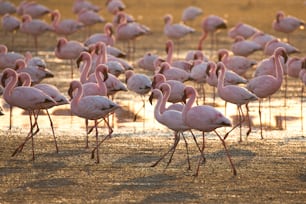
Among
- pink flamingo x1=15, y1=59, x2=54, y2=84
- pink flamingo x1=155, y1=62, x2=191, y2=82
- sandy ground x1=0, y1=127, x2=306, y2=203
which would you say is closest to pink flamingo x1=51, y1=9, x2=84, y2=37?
pink flamingo x1=15, y1=59, x2=54, y2=84

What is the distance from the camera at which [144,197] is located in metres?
11.5

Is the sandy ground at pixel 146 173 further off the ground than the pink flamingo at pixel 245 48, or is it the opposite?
the pink flamingo at pixel 245 48

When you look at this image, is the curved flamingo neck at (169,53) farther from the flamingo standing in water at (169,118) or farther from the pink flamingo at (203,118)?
the pink flamingo at (203,118)

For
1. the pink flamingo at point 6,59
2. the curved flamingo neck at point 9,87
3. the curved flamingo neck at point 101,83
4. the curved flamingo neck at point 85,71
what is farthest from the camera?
the pink flamingo at point 6,59

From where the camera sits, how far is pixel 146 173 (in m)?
12.9

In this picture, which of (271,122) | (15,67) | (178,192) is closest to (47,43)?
(15,67)

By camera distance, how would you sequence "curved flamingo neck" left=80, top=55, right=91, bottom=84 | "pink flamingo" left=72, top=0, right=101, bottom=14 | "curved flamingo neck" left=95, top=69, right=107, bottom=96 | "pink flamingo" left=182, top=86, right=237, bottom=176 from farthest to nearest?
1. "pink flamingo" left=72, top=0, right=101, bottom=14
2. "curved flamingo neck" left=80, top=55, right=91, bottom=84
3. "curved flamingo neck" left=95, top=69, right=107, bottom=96
4. "pink flamingo" left=182, top=86, right=237, bottom=176

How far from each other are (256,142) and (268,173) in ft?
7.20

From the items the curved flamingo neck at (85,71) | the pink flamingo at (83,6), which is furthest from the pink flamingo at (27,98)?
the pink flamingo at (83,6)

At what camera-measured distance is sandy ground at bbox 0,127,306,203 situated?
11617mm

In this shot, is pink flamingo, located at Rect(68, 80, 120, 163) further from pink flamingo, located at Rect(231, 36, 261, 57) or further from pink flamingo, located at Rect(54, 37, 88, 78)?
pink flamingo, located at Rect(231, 36, 261, 57)

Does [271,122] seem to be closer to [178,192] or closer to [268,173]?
[268,173]

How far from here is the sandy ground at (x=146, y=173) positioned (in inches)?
457

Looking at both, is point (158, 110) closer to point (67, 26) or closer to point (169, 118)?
point (169, 118)
